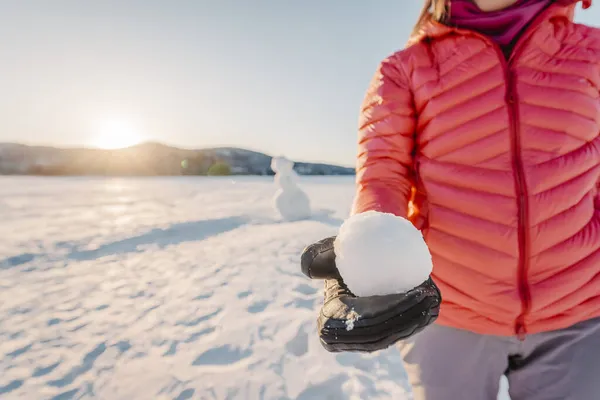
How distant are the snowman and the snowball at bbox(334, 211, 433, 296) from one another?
8.14 meters

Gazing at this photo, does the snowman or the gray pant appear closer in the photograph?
the gray pant

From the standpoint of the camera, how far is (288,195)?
8953 millimetres

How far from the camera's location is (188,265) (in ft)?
16.0

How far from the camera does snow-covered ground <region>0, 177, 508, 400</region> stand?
221 cm

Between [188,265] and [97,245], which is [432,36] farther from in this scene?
[97,245]

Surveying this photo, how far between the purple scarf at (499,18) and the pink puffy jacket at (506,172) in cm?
5

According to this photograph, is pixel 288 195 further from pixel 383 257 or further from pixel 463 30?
pixel 383 257

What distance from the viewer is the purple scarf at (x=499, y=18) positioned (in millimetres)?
1046

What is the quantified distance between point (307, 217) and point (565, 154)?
321 inches

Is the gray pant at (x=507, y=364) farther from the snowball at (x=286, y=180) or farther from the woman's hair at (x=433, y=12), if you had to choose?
the snowball at (x=286, y=180)

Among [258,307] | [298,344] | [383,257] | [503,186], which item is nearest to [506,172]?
[503,186]

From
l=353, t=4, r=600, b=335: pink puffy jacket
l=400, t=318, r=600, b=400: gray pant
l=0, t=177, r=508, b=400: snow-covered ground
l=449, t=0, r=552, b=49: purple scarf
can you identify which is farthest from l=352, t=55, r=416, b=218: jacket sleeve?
l=0, t=177, r=508, b=400: snow-covered ground

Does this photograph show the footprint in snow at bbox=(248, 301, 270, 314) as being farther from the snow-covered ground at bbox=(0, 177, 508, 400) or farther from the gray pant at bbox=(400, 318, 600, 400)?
the gray pant at bbox=(400, 318, 600, 400)

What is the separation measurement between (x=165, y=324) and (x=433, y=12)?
3.18 m
